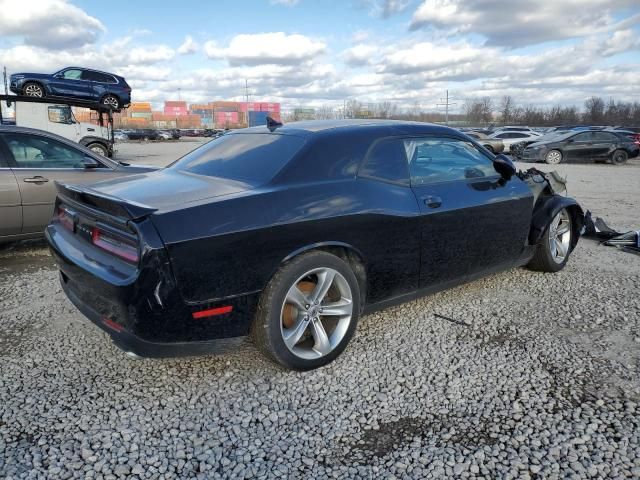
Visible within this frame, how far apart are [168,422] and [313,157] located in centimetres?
173

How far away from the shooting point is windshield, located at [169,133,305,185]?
3.23 m

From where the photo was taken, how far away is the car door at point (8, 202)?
5309mm

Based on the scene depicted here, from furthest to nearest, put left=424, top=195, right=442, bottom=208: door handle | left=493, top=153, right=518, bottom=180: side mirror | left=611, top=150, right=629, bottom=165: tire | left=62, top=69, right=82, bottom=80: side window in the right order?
left=611, top=150, right=629, bottom=165: tire → left=62, top=69, right=82, bottom=80: side window → left=493, top=153, right=518, bottom=180: side mirror → left=424, top=195, right=442, bottom=208: door handle

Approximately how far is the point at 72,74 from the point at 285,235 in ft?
64.0

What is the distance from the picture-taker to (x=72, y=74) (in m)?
19.0

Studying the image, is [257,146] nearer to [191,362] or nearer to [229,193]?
[229,193]

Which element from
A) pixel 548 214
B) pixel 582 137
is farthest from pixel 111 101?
pixel 548 214

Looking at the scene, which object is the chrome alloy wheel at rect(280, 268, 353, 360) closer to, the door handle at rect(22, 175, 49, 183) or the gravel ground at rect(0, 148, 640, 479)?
the gravel ground at rect(0, 148, 640, 479)

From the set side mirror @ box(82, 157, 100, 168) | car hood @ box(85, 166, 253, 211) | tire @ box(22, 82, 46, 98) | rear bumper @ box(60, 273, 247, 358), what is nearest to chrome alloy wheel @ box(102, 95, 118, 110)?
tire @ box(22, 82, 46, 98)

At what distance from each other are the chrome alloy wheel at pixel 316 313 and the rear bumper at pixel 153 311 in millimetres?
293

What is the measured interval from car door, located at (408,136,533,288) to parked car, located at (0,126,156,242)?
12.8 feet

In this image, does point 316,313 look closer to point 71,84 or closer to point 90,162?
A: point 90,162

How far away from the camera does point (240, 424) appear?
2559mm

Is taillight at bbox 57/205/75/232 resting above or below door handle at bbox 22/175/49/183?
below
